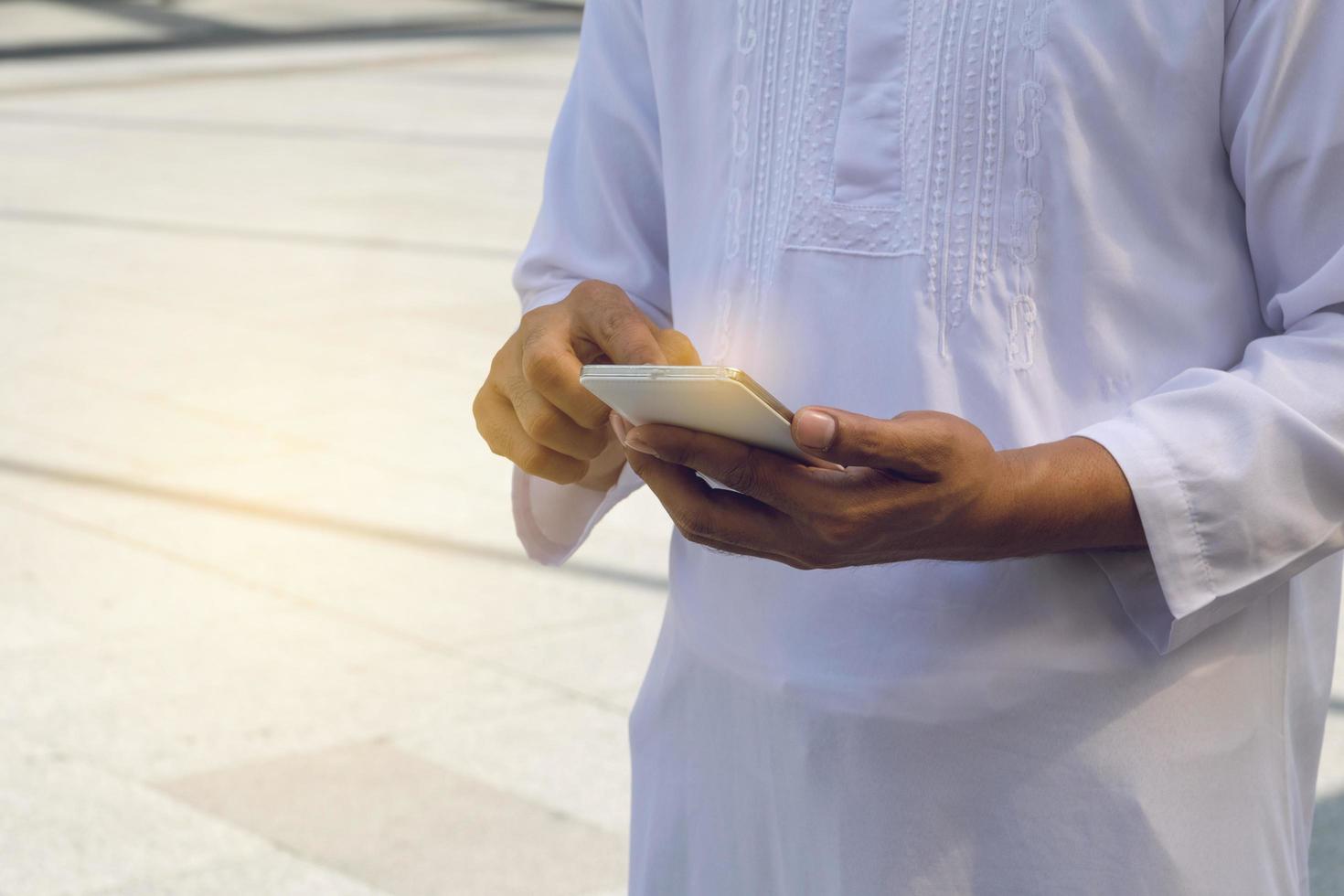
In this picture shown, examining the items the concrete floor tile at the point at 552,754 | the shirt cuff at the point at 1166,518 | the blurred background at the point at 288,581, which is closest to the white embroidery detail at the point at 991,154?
the shirt cuff at the point at 1166,518

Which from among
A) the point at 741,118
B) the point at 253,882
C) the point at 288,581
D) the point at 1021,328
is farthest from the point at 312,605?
the point at 1021,328

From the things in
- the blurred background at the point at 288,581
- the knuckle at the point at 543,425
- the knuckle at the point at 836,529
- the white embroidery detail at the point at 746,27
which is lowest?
the blurred background at the point at 288,581

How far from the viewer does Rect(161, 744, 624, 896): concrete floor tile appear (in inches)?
125

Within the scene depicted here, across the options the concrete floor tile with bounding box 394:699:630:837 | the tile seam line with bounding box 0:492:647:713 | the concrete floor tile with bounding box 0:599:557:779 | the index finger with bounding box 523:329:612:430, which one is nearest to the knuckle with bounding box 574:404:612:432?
the index finger with bounding box 523:329:612:430

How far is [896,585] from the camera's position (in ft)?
4.18

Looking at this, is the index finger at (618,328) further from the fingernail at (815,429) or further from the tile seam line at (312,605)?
the tile seam line at (312,605)

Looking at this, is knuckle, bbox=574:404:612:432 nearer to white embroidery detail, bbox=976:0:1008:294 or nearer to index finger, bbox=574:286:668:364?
index finger, bbox=574:286:668:364

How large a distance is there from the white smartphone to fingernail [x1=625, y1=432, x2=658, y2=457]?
1 cm

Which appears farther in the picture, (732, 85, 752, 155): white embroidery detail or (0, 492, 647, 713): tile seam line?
(0, 492, 647, 713): tile seam line

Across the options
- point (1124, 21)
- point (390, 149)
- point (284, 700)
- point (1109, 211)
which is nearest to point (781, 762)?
point (1109, 211)

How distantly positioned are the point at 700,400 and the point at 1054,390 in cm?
29

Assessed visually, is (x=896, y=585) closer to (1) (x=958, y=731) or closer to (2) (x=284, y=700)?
(1) (x=958, y=731)

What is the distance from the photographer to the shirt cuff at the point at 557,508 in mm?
1562

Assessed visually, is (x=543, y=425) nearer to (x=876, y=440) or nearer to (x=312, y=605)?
(x=876, y=440)
